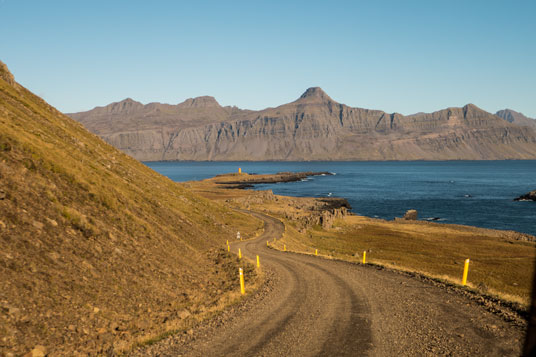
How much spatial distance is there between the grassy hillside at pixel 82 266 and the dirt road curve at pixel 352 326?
2.16 meters

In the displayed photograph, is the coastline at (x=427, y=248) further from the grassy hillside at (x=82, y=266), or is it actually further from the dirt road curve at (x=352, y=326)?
the grassy hillside at (x=82, y=266)

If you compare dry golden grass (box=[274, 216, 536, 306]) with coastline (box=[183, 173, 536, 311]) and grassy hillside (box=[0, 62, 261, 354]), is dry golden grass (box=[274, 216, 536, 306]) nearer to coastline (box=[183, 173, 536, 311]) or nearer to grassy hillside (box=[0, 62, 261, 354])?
coastline (box=[183, 173, 536, 311])

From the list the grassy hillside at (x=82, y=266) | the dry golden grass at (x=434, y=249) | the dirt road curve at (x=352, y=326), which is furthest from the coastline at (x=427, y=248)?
the grassy hillside at (x=82, y=266)

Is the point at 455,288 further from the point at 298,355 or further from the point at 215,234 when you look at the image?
the point at 215,234

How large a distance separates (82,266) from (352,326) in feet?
40.7

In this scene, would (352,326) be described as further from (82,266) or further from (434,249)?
(434,249)

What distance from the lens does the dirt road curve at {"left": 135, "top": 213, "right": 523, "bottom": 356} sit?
38.0ft

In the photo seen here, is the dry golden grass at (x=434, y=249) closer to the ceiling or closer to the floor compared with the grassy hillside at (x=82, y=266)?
closer to the floor

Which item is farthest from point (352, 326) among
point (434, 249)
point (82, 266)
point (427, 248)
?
point (427, 248)

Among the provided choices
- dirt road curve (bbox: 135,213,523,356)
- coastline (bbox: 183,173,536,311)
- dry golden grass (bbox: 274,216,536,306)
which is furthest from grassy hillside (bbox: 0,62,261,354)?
dry golden grass (bbox: 274,216,536,306)

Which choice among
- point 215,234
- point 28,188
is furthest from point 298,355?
point 215,234

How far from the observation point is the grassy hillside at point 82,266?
1191cm

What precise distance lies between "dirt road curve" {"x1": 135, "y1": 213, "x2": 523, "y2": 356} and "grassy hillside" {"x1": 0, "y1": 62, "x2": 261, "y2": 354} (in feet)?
7.08

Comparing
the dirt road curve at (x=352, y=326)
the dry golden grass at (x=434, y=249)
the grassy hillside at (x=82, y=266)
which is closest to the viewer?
the dirt road curve at (x=352, y=326)
